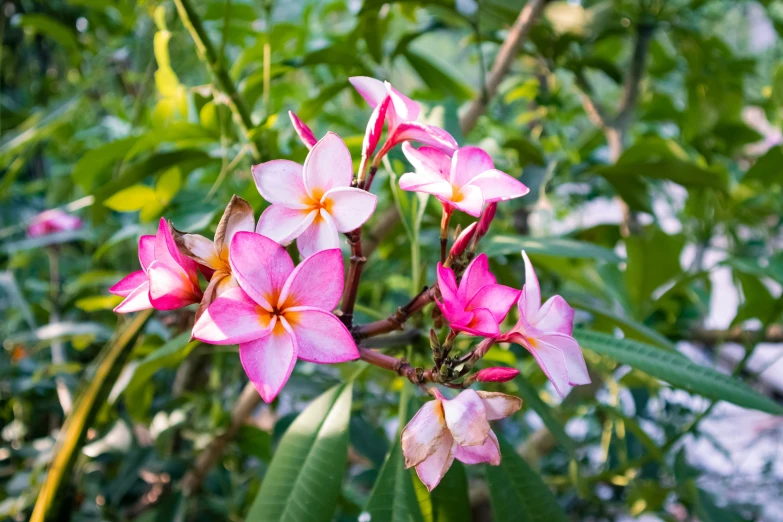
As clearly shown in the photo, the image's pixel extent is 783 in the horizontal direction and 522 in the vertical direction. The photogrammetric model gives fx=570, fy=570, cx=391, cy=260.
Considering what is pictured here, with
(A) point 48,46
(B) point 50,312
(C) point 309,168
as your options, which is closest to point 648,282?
(C) point 309,168

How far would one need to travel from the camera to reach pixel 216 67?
47 cm

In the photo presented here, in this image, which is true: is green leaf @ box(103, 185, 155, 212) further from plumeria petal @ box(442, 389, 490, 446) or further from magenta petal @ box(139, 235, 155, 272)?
plumeria petal @ box(442, 389, 490, 446)

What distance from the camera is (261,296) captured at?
0.84ft

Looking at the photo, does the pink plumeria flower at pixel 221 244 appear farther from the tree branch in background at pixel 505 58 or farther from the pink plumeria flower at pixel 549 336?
the tree branch in background at pixel 505 58

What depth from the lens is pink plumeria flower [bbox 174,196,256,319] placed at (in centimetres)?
28

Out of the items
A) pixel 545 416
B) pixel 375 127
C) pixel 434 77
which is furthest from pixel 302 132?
pixel 434 77

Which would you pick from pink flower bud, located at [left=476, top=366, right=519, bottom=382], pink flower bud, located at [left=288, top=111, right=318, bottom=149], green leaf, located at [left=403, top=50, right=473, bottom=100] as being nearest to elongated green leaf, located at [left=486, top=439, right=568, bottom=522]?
pink flower bud, located at [left=476, top=366, right=519, bottom=382]

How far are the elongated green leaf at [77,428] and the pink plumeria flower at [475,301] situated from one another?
304 mm

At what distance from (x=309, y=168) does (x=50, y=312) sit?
31.9 inches

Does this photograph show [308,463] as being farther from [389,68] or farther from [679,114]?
[679,114]

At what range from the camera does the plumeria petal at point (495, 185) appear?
0.30 m

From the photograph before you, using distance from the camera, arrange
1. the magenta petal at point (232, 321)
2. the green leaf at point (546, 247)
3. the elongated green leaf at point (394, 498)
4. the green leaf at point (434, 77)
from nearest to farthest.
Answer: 1. the magenta petal at point (232, 321)
2. the elongated green leaf at point (394, 498)
3. the green leaf at point (546, 247)
4. the green leaf at point (434, 77)

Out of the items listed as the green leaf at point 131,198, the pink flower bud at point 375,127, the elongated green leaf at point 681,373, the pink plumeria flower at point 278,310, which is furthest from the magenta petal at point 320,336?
the green leaf at point 131,198

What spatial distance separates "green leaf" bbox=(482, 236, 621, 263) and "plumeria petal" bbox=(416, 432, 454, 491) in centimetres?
22
